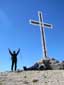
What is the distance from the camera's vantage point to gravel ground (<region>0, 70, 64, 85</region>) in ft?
38.6

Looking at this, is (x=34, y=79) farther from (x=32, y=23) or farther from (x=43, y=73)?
(x=32, y=23)

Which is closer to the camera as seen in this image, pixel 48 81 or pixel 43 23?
pixel 48 81

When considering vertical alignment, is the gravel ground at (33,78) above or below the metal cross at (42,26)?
below

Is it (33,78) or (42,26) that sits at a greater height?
(42,26)

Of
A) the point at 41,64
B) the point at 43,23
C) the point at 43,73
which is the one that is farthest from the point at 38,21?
the point at 43,73

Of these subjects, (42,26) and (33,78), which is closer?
(33,78)

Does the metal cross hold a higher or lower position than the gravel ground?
higher

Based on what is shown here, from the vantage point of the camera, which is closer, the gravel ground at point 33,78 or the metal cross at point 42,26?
the gravel ground at point 33,78

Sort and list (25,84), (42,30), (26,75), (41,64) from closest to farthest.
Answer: (25,84) → (26,75) → (41,64) → (42,30)

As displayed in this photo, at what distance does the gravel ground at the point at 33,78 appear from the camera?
38.6ft

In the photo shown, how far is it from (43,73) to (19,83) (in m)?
1.61

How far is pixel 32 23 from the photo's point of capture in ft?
81.1

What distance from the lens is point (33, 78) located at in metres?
12.1

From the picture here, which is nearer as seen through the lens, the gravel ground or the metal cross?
the gravel ground
